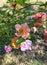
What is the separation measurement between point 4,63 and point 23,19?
488 millimetres

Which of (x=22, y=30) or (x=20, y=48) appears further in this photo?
(x=20, y=48)

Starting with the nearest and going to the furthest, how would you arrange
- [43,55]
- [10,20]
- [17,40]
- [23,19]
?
1. [17,40]
2. [10,20]
3. [23,19]
4. [43,55]

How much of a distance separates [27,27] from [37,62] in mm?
643

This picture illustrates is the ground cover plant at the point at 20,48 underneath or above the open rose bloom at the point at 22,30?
underneath

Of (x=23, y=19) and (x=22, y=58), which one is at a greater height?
(x=23, y=19)

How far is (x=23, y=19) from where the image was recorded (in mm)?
2025

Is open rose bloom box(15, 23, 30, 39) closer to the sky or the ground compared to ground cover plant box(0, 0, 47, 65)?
closer to the sky

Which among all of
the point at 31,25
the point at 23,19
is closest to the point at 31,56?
the point at 23,19

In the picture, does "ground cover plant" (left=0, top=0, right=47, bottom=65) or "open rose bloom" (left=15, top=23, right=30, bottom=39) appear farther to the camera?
"ground cover plant" (left=0, top=0, right=47, bottom=65)

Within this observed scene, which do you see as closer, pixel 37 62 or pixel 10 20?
pixel 10 20

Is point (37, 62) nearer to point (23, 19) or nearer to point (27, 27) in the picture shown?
point (23, 19)

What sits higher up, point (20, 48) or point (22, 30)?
point (22, 30)

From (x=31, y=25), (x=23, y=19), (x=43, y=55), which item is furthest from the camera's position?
(x=43, y=55)

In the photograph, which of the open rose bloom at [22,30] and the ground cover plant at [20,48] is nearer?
the open rose bloom at [22,30]
